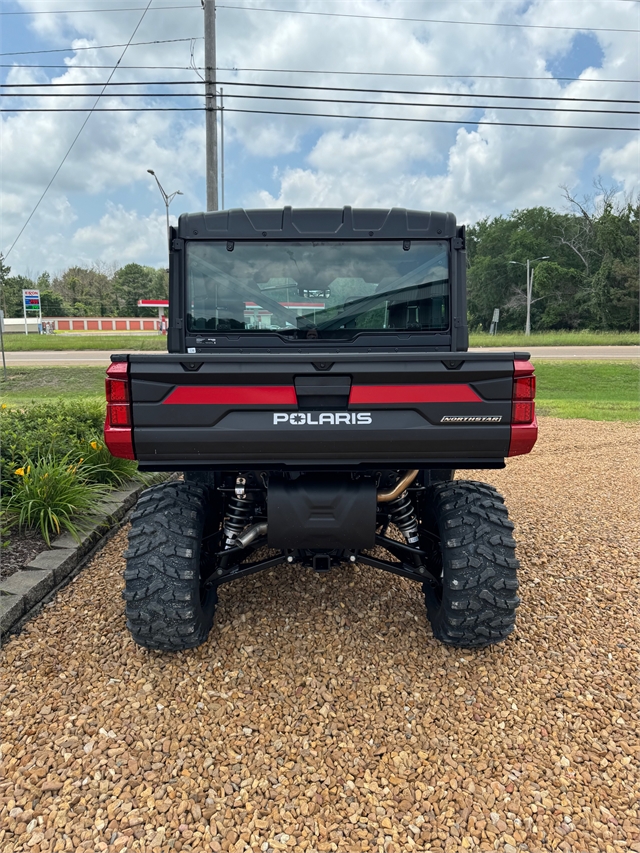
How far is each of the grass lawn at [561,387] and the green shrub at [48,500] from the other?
18.3 ft

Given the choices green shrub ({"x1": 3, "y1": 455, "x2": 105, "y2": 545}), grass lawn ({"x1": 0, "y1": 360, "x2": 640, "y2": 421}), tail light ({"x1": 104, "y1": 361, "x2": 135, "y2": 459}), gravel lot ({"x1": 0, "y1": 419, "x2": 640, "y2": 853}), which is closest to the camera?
gravel lot ({"x1": 0, "y1": 419, "x2": 640, "y2": 853})

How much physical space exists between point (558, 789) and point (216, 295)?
9.16 feet

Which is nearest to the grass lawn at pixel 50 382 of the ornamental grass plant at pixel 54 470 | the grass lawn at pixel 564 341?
the ornamental grass plant at pixel 54 470

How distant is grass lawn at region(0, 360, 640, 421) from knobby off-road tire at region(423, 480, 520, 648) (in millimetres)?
7496

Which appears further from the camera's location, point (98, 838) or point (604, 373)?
point (604, 373)

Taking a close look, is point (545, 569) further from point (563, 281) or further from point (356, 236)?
point (563, 281)

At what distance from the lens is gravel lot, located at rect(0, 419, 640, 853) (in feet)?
5.65

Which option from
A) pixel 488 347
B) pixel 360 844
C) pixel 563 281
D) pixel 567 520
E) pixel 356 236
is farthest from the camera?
pixel 563 281

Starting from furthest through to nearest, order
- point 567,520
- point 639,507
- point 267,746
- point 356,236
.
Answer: point 639,507 → point 567,520 → point 356,236 → point 267,746

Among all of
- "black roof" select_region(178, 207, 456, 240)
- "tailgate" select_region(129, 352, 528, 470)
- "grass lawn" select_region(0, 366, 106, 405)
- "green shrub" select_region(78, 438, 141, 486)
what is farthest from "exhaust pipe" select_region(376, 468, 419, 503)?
"grass lawn" select_region(0, 366, 106, 405)

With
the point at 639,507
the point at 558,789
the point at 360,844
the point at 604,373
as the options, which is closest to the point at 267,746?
the point at 360,844

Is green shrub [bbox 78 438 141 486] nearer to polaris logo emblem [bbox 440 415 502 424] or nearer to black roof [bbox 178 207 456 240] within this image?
black roof [bbox 178 207 456 240]

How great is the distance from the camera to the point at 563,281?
143 ft

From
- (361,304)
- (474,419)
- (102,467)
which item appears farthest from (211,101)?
(474,419)
